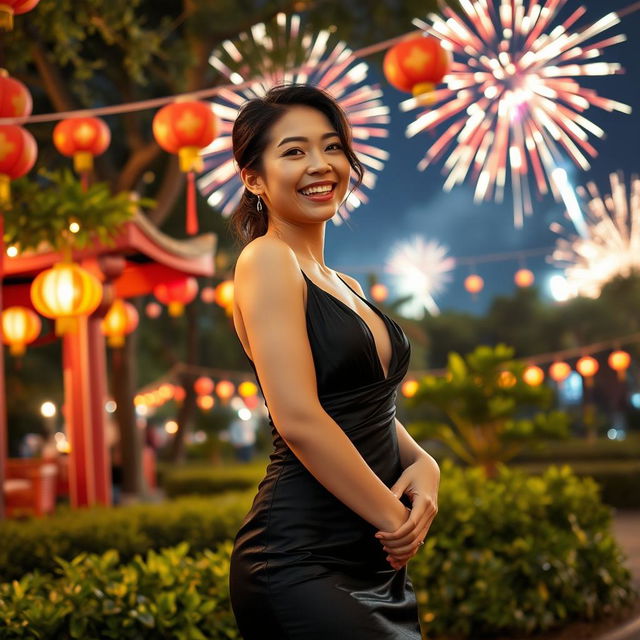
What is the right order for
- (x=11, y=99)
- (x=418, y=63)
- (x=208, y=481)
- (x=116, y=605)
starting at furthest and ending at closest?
(x=208, y=481) → (x=418, y=63) → (x=11, y=99) → (x=116, y=605)

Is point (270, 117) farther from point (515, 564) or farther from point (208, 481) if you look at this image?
point (208, 481)

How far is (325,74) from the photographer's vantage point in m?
9.21

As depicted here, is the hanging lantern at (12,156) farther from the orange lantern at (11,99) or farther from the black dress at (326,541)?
the black dress at (326,541)

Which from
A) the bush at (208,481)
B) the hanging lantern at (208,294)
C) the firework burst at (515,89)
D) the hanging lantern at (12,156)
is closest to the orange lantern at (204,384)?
the hanging lantern at (208,294)

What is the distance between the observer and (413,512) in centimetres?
165

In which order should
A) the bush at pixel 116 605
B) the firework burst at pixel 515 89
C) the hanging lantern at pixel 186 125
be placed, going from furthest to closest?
the firework burst at pixel 515 89
the hanging lantern at pixel 186 125
the bush at pixel 116 605

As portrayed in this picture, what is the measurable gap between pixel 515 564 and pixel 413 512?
3393 millimetres

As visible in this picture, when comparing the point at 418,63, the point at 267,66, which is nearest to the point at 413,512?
the point at 418,63

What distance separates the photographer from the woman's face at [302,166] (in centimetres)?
176

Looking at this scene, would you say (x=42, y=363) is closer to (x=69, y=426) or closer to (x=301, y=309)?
(x=69, y=426)

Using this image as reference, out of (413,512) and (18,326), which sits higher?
(18,326)

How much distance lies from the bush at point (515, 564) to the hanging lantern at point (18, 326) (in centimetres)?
489

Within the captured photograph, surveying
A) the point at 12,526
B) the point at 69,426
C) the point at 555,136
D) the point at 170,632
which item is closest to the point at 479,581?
the point at 170,632

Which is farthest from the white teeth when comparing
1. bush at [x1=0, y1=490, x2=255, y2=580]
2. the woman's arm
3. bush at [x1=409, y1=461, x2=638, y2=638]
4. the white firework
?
the white firework
